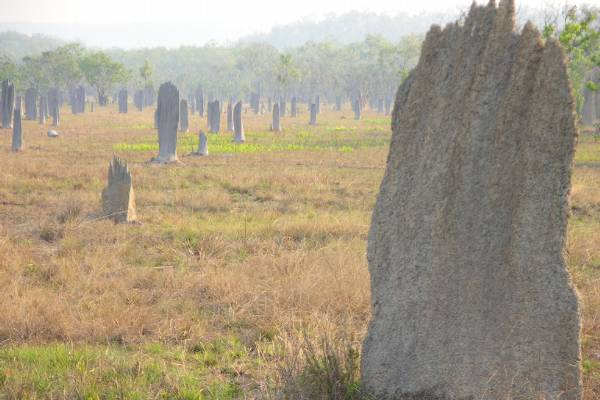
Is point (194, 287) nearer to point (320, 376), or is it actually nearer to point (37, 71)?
point (320, 376)

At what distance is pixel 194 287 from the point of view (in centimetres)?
650

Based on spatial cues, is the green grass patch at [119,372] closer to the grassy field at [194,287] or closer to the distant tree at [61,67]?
the grassy field at [194,287]

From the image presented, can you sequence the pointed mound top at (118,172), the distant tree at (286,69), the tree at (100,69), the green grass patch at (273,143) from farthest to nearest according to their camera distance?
the tree at (100,69) → the distant tree at (286,69) → the green grass patch at (273,143) → the pointed mound top at (118,172)

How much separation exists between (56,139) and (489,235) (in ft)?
83.0

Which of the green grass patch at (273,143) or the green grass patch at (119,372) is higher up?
the green grass patch at (273,143)

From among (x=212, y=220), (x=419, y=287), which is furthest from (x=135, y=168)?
(x=419, y=287)

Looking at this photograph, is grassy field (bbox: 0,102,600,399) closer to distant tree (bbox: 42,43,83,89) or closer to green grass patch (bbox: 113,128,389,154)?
green grass patch (bbox: 113,128,389,154)

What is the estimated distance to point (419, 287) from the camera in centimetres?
374

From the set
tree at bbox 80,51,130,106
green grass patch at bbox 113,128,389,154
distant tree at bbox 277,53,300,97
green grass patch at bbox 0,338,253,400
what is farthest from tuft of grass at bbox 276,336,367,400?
tree at bbox 80,51,130,106

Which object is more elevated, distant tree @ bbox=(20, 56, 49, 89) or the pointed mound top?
distant tree @ bbox=(20, 56, 49, 89)

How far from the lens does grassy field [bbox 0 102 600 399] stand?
13.6ft

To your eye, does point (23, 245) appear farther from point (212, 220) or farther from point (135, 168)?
point (135, 168)

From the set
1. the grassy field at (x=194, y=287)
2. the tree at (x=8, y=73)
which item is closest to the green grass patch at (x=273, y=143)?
the grassy field at (x=194, y=287)

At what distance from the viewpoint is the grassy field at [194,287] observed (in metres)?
4.14
